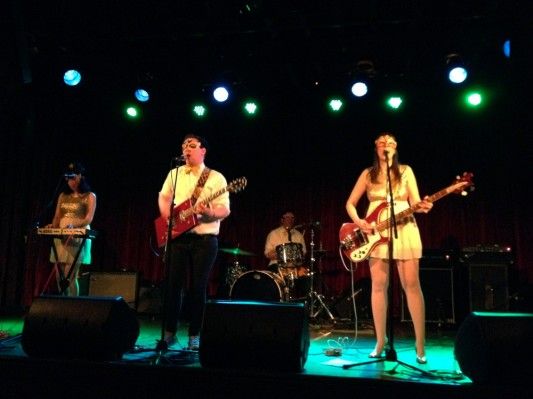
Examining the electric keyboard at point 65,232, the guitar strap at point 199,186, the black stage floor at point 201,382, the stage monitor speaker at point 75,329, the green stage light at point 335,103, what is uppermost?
the green stage light at point 335,103

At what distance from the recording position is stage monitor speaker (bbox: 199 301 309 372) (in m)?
2.89

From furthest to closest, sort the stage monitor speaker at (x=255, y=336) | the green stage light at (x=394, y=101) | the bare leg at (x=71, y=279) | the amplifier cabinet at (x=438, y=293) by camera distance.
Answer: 1. the green stage light at (x=394, y=101)
2. the amplifier cabinet at (x=438, y=293)
3. the bare leg at (x=71, y=279)
4. the stage monitor speaker at (x=255, y=336)

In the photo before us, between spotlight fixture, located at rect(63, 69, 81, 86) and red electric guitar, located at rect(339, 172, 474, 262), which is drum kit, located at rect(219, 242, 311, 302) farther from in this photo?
spotlight fixture, located at rect(63, 69, 81, 86)

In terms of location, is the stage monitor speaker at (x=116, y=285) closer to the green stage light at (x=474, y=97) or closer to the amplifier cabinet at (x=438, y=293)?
the amplifier cabinet at (x=438, y=293)

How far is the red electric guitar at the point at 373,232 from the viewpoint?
169 inches

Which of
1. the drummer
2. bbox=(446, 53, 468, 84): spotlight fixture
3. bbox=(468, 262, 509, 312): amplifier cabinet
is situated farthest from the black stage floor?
bbox=(446, 53, 468, 84): spotlight fixture

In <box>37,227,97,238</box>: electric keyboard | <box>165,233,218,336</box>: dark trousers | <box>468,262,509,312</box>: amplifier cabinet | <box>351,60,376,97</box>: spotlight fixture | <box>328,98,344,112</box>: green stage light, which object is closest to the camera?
<box>165,233,218,336</box>: dark trousers

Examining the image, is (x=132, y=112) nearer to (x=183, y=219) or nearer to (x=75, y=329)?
(x=183, y=219)

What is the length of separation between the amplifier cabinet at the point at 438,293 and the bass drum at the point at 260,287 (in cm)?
189

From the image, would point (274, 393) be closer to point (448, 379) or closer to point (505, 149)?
point (448, 379)

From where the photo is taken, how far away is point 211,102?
27.9 ft

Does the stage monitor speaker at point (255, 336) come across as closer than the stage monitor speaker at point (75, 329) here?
Yes

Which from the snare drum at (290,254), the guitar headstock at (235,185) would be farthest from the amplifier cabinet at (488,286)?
the guitar headstock at (235,185)

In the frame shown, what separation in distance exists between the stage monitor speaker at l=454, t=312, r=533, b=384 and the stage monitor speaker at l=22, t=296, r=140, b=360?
87.6 inches
